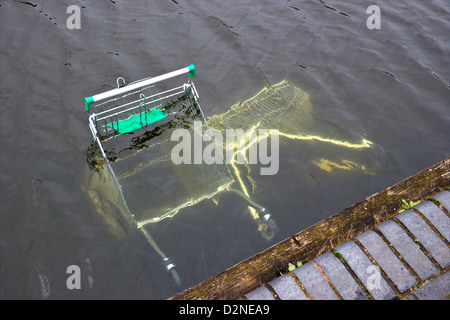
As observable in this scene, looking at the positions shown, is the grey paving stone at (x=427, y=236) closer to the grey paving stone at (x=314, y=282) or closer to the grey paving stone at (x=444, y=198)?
the grey paving stone at (x=444, y=198)

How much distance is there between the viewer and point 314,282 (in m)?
3.12

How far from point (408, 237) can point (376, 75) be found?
4601 millimetres

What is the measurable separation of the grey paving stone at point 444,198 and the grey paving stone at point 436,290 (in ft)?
2.44

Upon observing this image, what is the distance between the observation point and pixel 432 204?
3.70 meters

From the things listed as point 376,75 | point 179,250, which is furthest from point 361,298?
point 376,75

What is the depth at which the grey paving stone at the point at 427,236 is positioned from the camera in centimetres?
334

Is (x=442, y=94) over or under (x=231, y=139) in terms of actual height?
over

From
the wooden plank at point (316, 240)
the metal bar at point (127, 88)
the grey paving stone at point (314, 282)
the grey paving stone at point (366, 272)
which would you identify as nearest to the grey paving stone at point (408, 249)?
the wooden plank at point (316, 240)

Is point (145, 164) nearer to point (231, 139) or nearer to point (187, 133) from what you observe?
point (187, 133)

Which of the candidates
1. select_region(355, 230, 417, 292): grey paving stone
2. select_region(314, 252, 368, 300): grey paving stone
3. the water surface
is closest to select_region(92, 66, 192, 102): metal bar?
the water surface

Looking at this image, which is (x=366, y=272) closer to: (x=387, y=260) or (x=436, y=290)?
(x=387, y=260)

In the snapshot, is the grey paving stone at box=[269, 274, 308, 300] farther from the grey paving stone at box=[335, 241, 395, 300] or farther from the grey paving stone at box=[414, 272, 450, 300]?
the grey paving stone at box=[414, 272, 450, 300]

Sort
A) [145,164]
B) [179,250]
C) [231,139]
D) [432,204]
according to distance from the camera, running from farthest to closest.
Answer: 1. [231,139]
2. [145,164]
3. [179,250]
4. [432,204]

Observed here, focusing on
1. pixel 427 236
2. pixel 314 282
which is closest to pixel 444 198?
pixel 427 236
